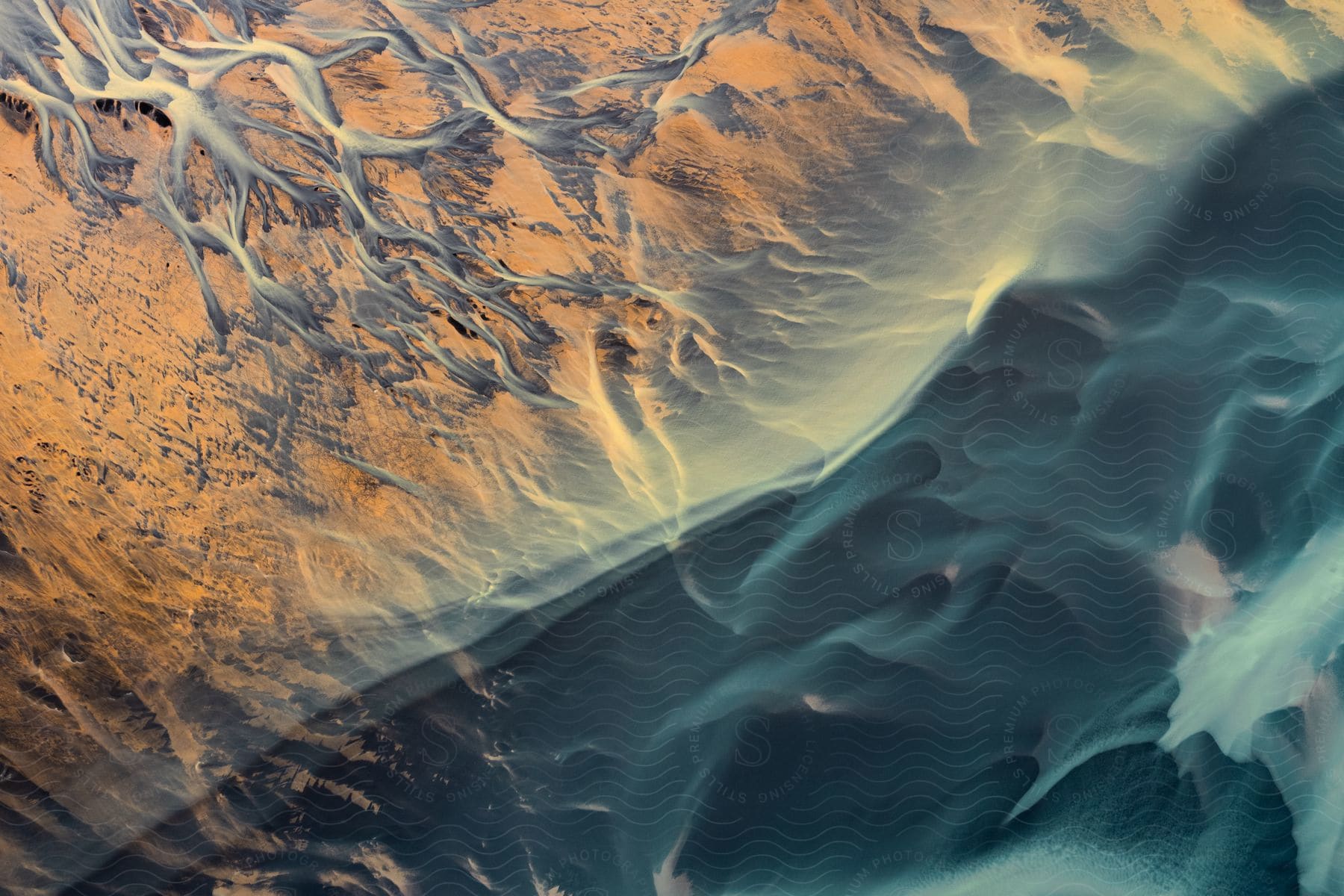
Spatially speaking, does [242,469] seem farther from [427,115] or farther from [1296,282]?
[1296,282]

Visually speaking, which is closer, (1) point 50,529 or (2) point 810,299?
(1) point 50,529

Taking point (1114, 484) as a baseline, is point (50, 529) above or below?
below

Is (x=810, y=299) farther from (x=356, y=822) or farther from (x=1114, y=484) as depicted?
(x=356, y=822)

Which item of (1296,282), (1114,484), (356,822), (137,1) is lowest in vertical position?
(356,822)

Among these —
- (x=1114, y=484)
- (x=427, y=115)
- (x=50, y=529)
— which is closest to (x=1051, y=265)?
(x=1114, y=484)

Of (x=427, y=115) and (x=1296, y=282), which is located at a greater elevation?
(x=1296, y=282)

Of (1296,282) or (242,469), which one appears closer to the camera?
(242,469)

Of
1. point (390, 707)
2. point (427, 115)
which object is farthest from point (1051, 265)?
point (390, 707)

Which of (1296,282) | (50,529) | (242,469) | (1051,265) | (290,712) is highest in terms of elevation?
(1296,282)

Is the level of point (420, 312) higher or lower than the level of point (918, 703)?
higher
